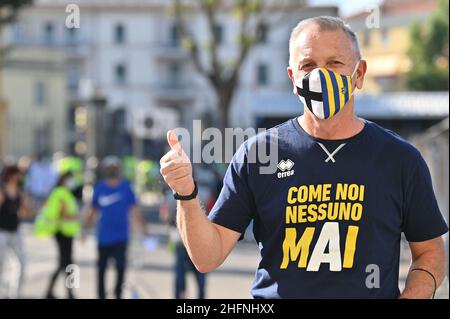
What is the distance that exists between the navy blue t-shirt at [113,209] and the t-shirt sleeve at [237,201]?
7.71 metres

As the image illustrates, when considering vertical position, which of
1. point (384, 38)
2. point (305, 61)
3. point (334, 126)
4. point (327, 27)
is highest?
point (384, 38)

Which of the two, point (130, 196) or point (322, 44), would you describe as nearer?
point (322, 44)

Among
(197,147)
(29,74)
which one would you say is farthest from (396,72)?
(29,74)

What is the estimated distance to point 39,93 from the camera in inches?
2095

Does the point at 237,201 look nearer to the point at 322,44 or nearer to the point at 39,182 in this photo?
the point at 322,44

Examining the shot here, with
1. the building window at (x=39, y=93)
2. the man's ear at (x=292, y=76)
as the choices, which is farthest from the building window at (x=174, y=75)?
the man's ear at (x=292, y=76)

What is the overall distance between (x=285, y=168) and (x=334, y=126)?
206 mm

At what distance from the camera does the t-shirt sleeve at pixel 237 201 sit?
10.9 feet

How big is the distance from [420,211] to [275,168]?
1.60 ft

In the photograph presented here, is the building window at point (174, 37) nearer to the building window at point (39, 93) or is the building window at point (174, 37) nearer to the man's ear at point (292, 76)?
the building window at point (39, 93)

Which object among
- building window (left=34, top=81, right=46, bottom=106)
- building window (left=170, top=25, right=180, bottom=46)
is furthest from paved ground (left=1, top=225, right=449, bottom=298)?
building window (left=170, top=25, right=180, bottom=46)

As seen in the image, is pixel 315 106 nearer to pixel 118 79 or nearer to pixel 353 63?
pixel 353 63

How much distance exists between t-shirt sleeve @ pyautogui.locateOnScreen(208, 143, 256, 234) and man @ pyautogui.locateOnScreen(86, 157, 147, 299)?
7.39 m

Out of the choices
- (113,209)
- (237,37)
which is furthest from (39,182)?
(113,209)
